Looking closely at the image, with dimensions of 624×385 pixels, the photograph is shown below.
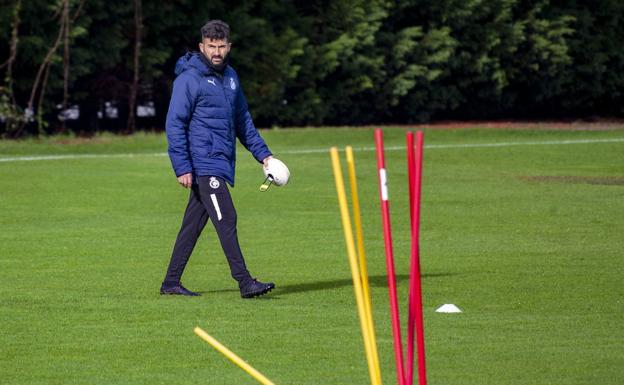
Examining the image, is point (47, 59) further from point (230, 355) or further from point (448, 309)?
point (230, 355)

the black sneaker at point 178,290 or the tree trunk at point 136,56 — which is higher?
the tree trunk at point 136,56

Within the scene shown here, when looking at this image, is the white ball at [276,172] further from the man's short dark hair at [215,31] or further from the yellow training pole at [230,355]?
the yellow training pole at [230,355]

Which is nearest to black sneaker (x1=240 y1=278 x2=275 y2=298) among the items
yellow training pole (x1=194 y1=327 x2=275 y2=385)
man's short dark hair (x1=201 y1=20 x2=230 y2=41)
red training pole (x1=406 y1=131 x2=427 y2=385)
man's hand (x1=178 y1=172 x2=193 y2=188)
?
man's hand (x1=178 y1=172 x2=193 y2=188)

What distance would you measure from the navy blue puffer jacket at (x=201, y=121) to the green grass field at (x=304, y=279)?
100 cm

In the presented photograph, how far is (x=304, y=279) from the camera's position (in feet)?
41.7

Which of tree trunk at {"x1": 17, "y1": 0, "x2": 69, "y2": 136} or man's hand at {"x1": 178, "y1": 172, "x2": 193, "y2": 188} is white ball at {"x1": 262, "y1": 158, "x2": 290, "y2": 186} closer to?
man's hand at {"x1": 178, "y1": 172, "x2": 193, "y2": 188}

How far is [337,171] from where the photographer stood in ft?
20.3

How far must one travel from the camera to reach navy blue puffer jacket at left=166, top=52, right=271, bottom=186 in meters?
11.3

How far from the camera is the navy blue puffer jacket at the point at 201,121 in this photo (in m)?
11.3

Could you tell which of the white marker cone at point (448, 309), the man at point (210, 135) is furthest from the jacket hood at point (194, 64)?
the white marker cone at point (448, 309)

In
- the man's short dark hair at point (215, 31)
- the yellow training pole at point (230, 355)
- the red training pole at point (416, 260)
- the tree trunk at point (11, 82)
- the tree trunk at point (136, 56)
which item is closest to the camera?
the red training pole at point (416, 260)

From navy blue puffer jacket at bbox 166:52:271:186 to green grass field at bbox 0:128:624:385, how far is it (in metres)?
1.00

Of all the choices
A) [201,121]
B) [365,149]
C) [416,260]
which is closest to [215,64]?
[201,121]

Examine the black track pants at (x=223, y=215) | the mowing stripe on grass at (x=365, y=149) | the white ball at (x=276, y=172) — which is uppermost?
the white ball at (x=276, y=172)
